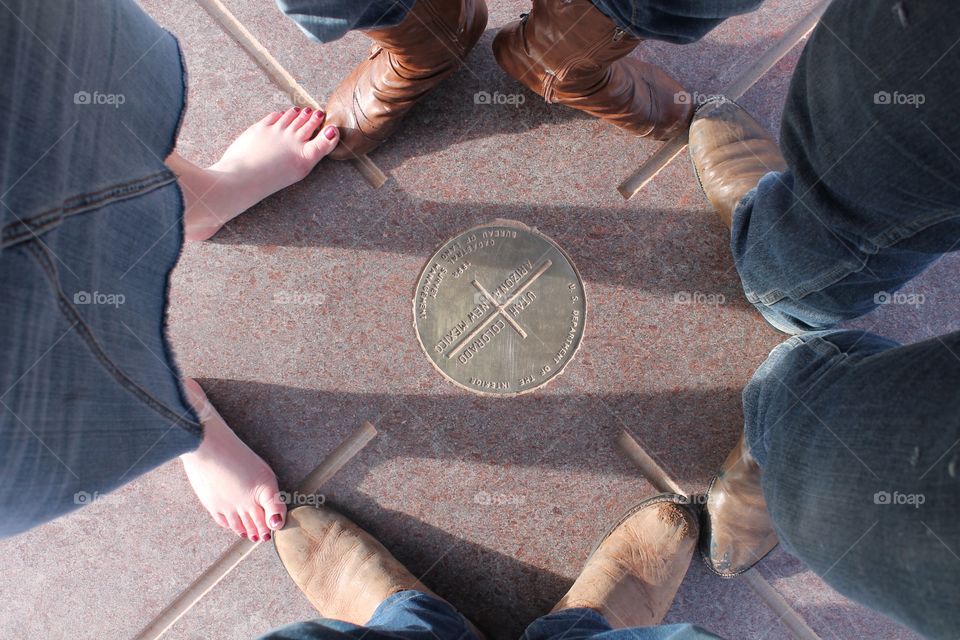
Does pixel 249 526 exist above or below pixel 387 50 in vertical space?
below

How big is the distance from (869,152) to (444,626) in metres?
1.41

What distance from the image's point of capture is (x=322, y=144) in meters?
1.79

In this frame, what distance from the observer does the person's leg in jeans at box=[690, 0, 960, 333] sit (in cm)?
84

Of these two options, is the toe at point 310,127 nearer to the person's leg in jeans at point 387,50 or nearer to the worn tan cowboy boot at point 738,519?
the person's leg in jeans at point 387,50

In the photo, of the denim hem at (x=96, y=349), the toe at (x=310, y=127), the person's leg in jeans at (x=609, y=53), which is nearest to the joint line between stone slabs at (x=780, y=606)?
the person's leg in jeans at (x=609, y=53)

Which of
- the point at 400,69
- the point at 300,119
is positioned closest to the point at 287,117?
the point at 300,119

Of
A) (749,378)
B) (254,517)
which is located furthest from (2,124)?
(749,378)

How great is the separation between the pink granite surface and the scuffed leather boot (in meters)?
0.07

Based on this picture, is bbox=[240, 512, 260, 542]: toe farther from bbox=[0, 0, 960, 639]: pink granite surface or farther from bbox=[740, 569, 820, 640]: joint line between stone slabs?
bbox=[740, 569, 820, 640]: joint line between stone slabs

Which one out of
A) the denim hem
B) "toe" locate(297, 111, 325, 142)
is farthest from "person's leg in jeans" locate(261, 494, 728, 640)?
"toe" locate(297, 111, 325, 142)

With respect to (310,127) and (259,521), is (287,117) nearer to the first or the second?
(310,127)

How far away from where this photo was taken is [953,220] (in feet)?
3.42

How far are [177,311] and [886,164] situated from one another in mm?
1864

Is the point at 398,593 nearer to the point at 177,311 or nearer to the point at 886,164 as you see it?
the point at 177,311
